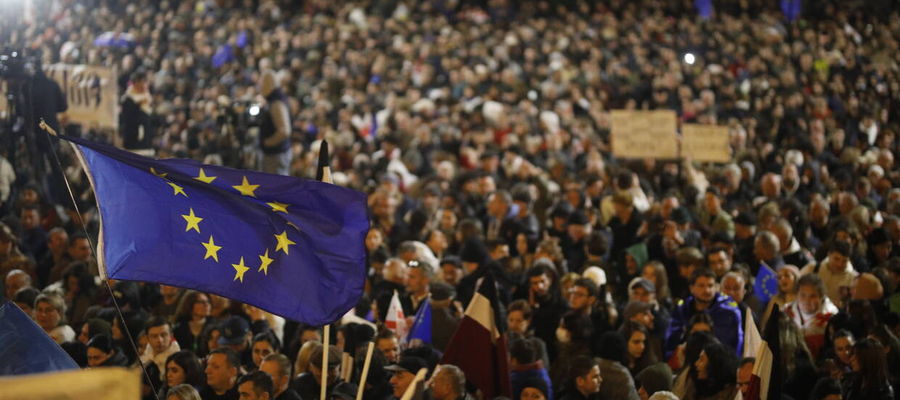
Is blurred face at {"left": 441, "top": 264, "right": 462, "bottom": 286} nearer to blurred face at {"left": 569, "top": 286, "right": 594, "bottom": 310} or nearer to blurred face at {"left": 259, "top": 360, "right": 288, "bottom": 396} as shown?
blurred face at {"left": 569, "top": 286, "right": 594, "bottom": 310}

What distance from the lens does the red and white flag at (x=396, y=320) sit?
9016 mm

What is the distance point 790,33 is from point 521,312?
1886 centimetres

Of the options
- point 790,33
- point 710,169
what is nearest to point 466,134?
point 710,169

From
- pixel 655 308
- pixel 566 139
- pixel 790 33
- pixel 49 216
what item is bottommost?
pixel 790 33

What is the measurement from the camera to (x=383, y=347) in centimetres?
796

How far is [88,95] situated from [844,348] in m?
8.67

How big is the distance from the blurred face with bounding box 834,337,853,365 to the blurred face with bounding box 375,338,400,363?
2781 millimetres

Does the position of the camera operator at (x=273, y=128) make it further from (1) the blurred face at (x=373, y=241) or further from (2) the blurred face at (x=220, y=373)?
(2) the blurred face at (x=220, y=373)

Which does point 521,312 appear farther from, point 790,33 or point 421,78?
point 790,33

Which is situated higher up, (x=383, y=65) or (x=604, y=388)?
(x=604, y=388)

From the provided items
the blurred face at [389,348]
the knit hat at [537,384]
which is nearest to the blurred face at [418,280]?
the blurred face at [389,348]

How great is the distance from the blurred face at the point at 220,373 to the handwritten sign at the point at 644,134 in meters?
9.48

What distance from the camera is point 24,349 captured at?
584cm

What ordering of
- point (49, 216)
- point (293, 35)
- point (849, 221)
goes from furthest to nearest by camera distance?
point (293, 35)
point (49, 216)
point (849, 221)
